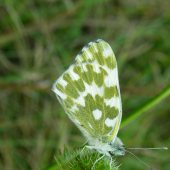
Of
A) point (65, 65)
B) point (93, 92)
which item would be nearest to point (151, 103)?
point (93, 92)

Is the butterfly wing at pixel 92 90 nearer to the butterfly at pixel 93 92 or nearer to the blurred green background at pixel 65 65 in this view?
the butterfly at pixel 93 92

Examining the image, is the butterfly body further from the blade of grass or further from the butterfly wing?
the blade of grass

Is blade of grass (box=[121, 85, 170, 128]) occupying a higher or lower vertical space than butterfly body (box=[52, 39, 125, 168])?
lower

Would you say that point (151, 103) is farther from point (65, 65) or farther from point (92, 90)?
point (65, 65)

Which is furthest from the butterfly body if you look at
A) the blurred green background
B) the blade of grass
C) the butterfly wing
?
the blurred green background

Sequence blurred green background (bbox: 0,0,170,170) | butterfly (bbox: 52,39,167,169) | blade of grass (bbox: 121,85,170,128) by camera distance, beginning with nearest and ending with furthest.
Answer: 1. blade of grass (bbox: 121,85,170,128)
2. butterfly (bbox: 52,39,167,169)
3. blurred green background (bbox: 0,0,170,170)

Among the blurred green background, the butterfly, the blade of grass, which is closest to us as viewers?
the blade of grass
